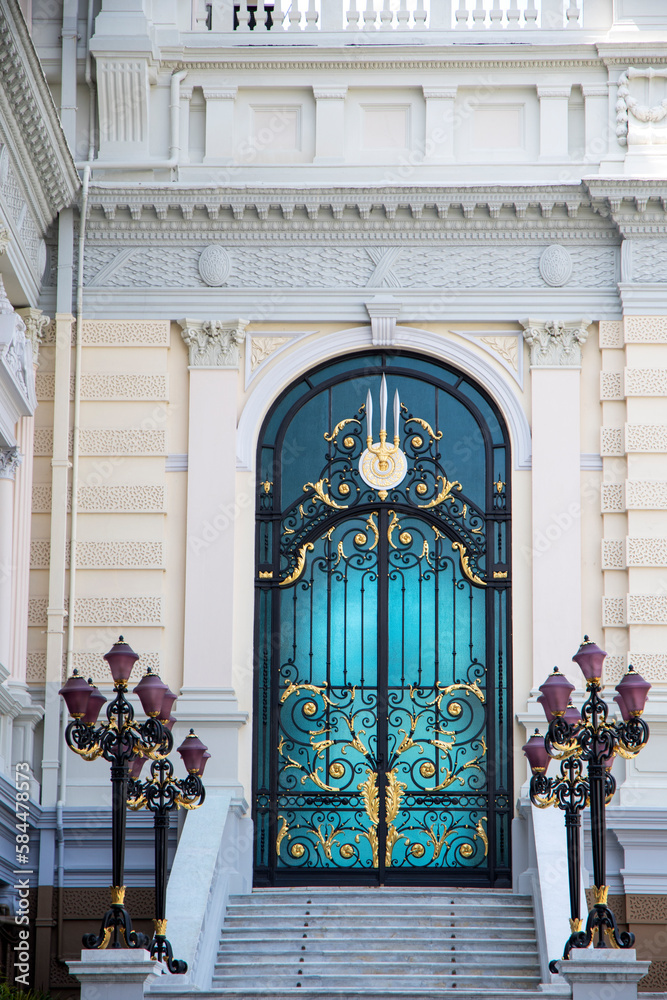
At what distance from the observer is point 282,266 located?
54.0 ft

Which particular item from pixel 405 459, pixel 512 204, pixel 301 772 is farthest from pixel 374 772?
pixel 512 204

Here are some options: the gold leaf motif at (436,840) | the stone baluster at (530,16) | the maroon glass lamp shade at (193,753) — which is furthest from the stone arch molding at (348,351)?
the maroon glass lamp shade at (193,753)

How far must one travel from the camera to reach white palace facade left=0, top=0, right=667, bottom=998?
50.9 feet

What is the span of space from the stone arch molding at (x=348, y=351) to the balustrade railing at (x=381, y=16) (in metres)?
3.14

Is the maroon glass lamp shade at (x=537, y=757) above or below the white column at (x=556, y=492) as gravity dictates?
below

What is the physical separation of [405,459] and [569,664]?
259cm

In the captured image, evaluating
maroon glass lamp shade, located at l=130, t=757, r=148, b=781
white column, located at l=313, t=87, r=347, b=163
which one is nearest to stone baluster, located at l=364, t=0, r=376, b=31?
white column, located at l=313, t=87, r=347, b=163

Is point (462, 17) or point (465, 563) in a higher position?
point (462, 17)

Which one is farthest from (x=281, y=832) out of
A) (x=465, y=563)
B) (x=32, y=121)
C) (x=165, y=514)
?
(x=32, y=121)

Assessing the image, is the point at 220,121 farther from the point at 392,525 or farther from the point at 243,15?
the point at 392,525

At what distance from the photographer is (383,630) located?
52.3ft

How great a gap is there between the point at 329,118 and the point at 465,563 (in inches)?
184

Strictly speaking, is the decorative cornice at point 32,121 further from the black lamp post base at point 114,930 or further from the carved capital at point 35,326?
the black lamp post base at point 114,930

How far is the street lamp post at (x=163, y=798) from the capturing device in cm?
1202
